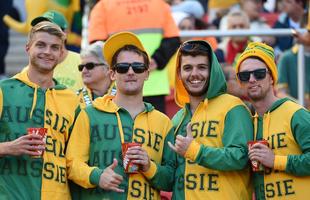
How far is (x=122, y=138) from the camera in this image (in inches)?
333

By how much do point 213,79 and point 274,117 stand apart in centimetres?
56

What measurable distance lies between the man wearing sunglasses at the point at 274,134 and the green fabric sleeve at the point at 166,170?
2.18 ft

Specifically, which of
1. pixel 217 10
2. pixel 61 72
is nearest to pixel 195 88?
pixel 61 72

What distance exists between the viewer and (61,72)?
10445 millimetres

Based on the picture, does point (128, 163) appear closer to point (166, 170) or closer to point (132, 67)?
point (166, 170)

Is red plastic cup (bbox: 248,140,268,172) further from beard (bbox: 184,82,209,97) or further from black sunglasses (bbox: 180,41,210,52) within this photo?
black sunglasses (bbox: 180,41,210,52)

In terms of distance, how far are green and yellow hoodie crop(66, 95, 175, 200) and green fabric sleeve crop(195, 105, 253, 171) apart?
425 mm

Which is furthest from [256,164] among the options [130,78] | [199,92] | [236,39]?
[236,39]

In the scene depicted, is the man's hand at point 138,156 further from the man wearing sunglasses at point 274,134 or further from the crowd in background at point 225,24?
the crowd in background at point 225,24

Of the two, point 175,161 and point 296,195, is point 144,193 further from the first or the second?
point 296,195

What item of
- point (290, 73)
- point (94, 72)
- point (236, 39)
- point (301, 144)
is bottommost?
point (301, 144)

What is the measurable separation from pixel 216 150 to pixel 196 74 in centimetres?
69

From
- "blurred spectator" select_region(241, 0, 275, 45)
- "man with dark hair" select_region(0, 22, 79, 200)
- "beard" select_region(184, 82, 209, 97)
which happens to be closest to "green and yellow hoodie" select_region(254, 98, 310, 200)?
"beard" select_region(184, 82, 209, 97)

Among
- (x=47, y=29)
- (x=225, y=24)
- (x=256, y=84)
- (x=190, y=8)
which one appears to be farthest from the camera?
(x=225, y=24)
